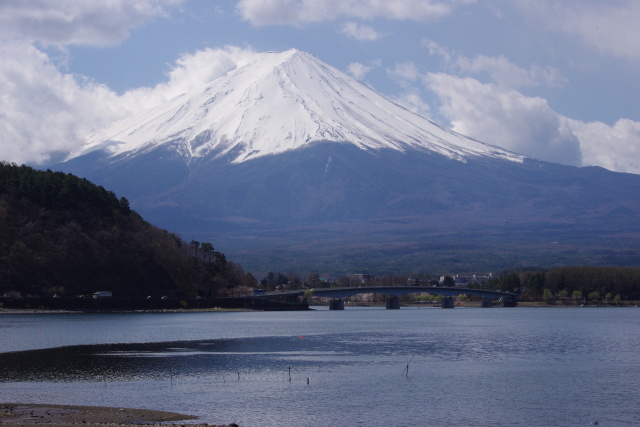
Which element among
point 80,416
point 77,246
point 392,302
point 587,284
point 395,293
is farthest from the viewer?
point 587,284

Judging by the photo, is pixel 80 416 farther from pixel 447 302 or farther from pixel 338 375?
pixel 447 302

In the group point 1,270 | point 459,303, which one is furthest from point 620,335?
point 459,303

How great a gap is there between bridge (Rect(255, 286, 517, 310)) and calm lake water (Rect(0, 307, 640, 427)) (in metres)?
67.7

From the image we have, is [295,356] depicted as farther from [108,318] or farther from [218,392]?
[108,318]

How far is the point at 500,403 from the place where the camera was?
36562 millimetres

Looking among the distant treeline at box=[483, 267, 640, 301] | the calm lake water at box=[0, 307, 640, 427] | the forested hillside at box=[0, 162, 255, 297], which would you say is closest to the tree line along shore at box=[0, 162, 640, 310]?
the forested hillside at box=[0, 162, 255, 297]

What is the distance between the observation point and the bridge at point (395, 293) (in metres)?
143

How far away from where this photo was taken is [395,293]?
15088 centimetres

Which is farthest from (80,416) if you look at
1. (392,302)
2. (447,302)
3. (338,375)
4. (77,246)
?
(447,302)

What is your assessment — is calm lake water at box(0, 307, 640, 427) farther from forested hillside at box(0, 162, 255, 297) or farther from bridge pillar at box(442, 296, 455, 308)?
bridge pillar at box(442, 296, 455, 308)

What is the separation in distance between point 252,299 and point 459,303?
175 ft

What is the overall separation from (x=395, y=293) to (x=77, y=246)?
6057cm

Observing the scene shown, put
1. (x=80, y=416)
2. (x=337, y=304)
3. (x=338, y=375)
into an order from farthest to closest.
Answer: (x=337, y=304)
(x=338, y=375)
(x=80, y=416)

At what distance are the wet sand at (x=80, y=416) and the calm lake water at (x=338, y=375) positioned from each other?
49.4 inches
